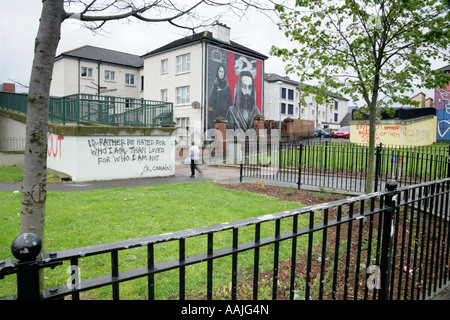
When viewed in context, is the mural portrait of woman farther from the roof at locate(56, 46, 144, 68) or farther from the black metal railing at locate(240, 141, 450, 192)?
the roof at locate(56, 46, 144, 68)

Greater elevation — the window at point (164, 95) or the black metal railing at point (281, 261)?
the window at point (164, 95)

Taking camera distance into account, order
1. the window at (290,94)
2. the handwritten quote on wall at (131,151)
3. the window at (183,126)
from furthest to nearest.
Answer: the window at (290,94) → the window at (183,126) → the handwritten quote on wall at (131,151)

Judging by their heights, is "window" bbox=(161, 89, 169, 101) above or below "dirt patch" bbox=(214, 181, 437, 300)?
above

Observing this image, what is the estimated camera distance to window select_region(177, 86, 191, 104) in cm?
3002

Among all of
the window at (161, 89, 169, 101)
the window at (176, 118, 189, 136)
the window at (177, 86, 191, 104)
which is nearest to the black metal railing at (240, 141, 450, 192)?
the window at (176, 118, 189, 136)

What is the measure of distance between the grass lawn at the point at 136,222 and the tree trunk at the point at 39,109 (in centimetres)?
121

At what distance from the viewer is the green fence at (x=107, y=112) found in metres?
12.9

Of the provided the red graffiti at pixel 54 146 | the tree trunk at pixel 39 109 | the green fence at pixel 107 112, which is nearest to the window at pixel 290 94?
the green fence at pixel 107 112

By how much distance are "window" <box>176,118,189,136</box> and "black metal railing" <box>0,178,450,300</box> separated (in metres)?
23.5

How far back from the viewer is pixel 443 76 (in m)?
6.14

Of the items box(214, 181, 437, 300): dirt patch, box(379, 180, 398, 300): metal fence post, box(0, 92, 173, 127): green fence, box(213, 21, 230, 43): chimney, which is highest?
box(213, 21, 230, 43): chimney

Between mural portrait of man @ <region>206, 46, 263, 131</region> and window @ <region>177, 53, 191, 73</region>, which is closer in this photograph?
mural portrait of man @ <region>206, 46, 263, 131</region>

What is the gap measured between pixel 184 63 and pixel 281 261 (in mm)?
28270

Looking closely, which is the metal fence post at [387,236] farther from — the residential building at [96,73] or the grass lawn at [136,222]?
the residential building at [96,73]
